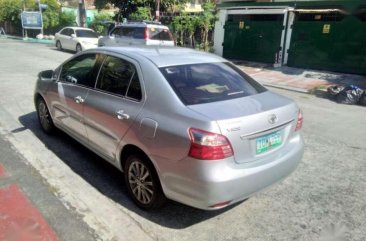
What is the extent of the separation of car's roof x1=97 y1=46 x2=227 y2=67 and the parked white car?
1667cm

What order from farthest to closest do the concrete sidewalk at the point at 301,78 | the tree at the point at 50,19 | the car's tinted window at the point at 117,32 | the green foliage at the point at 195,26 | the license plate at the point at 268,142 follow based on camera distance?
the tree at the point at 50,19
the green foliage at the point at 195,26
the car's tinted window at the point at 117,32
the concrete sidewalk at the point at 301,78
the license plate at the point at 268,142

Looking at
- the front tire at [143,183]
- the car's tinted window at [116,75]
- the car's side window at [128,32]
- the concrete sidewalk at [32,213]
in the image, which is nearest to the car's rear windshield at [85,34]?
the car's side window at [128,32]

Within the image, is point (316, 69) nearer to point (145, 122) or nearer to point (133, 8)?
point (145, 122)

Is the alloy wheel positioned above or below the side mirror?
below

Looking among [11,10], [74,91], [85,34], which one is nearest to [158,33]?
[85,34]

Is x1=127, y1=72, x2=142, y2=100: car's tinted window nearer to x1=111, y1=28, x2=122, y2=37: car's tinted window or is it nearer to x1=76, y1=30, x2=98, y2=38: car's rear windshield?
x1=111, y1=28, x2=122, y2=37: car's tinted window

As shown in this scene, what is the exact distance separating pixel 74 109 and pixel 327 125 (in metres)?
4.92

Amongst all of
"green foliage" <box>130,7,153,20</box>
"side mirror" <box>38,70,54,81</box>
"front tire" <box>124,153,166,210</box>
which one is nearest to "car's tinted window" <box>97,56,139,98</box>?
"front tire" <box>124,153,166,210</box>

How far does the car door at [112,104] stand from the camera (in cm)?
373

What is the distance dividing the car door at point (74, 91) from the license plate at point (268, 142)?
7.20 feet

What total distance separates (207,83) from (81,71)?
6.39 feet

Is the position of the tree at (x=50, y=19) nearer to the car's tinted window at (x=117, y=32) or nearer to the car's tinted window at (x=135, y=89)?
the car's tinted window at (x=117, y=32)

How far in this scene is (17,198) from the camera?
3951mm

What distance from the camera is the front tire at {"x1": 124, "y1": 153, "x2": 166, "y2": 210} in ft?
11.5
